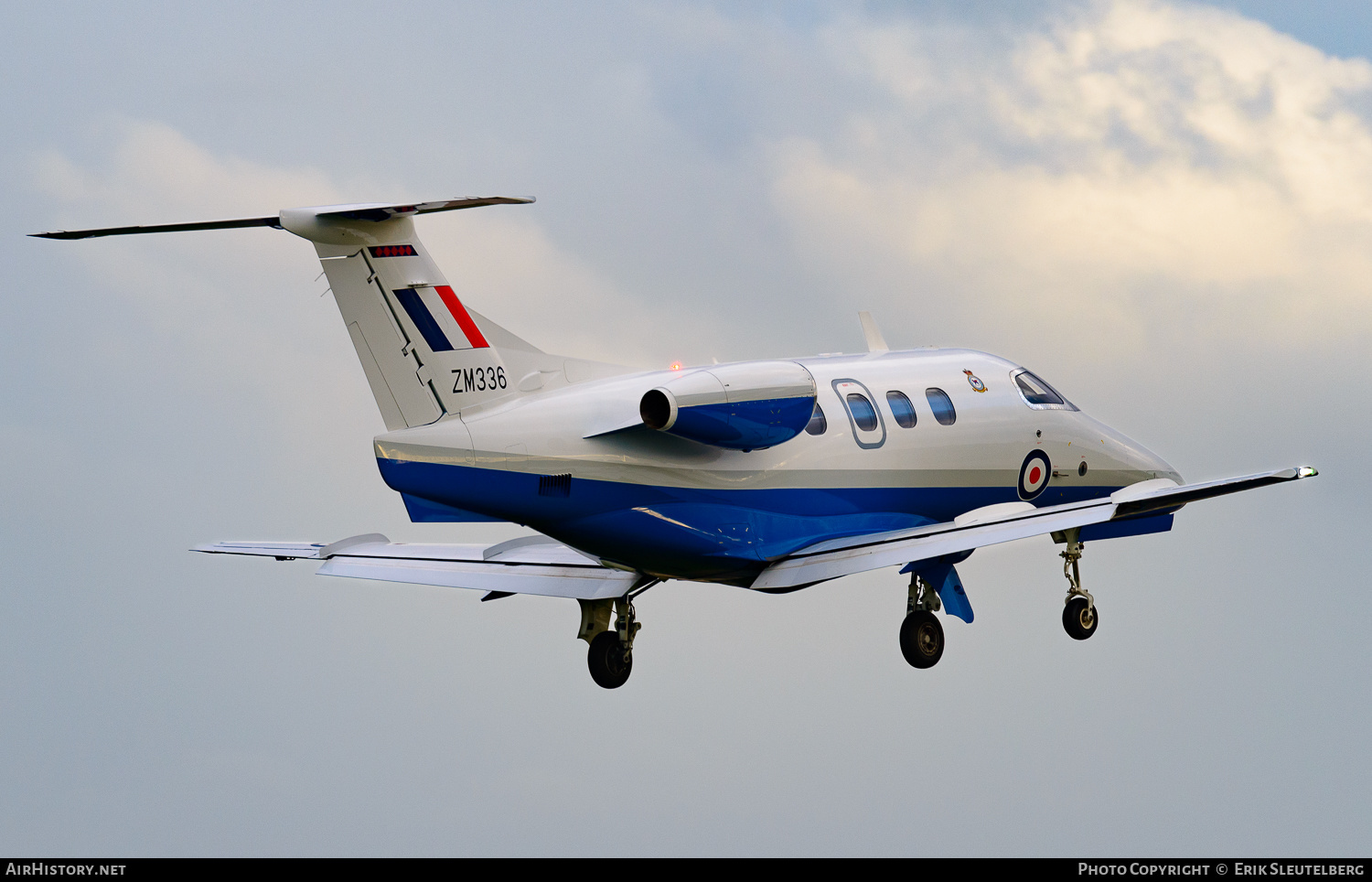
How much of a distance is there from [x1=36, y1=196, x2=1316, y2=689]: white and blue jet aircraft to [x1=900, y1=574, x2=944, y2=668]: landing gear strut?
26 mm

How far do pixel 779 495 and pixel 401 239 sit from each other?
17.3 feet

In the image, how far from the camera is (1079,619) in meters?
23.3

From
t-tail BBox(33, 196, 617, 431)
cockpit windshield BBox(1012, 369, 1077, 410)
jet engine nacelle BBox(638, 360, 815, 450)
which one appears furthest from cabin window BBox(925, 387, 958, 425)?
t-tail BBox(33, 196, 617, 431)

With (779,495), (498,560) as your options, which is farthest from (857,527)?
(498,560)

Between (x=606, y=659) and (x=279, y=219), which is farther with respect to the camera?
(x=606, y=659)

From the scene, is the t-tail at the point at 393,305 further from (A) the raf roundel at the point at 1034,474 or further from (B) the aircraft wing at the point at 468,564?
(A) the raf roundel at the point at 1034,474

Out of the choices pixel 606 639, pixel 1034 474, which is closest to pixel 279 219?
pixel 606 639

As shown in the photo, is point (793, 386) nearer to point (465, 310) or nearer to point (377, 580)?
point (465, 310)

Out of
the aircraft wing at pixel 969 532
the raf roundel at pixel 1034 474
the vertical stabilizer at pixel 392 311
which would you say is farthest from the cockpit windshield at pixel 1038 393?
the vertical stabilizer at pixel 392 311

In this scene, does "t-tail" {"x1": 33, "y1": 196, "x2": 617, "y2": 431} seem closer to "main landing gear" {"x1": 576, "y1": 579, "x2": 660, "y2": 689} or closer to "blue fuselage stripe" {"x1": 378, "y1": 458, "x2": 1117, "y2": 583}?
"blue fuselage stripe" {"x1": 378, "y1": 458, "x2": 1117, "y2": 583}

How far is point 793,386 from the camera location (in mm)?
20625

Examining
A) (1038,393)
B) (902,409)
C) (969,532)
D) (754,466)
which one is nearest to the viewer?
(969,532)

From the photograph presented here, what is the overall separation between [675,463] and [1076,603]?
6.53 m

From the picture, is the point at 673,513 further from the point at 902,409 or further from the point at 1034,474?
the point at 1034,474
